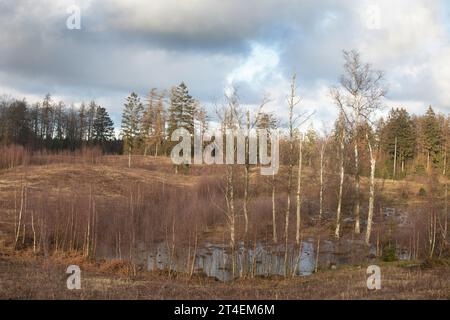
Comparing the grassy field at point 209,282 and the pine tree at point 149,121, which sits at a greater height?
the pine tree at point 149,121

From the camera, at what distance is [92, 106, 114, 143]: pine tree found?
Result: 8988cm

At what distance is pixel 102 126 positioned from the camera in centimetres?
8988

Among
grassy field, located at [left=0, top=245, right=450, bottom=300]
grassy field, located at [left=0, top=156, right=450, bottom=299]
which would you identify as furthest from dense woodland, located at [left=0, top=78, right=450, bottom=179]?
grassy field, located at [left=0, top=245, right=450, bottom=300]

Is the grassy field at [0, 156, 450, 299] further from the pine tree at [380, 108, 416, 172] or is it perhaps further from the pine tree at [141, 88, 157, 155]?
the pine tree at [380, 108, 416, 172]

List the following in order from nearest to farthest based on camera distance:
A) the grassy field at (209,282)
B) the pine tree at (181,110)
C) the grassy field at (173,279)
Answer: the grassy field at (209,282) < the grassy field at (173,279) < the pine tree at (181,110)

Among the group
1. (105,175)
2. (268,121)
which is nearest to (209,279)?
(268,121)

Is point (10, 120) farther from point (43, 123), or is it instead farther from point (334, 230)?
point (334, 230)

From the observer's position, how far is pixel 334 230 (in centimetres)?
3653

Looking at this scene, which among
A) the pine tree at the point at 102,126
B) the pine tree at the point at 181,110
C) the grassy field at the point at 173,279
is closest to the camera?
the grassy field at the point at 173,279

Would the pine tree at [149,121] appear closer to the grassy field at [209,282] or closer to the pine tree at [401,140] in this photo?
the pine tree at [401,140]

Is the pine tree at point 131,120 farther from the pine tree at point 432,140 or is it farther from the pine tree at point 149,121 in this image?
the pine tree at point 432,140

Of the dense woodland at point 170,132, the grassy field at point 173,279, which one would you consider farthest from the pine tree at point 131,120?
the grassy field at point 173,279

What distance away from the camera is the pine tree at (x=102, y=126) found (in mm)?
89875

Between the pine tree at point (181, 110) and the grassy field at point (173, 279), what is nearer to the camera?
the grassy field at point (173, 279)
